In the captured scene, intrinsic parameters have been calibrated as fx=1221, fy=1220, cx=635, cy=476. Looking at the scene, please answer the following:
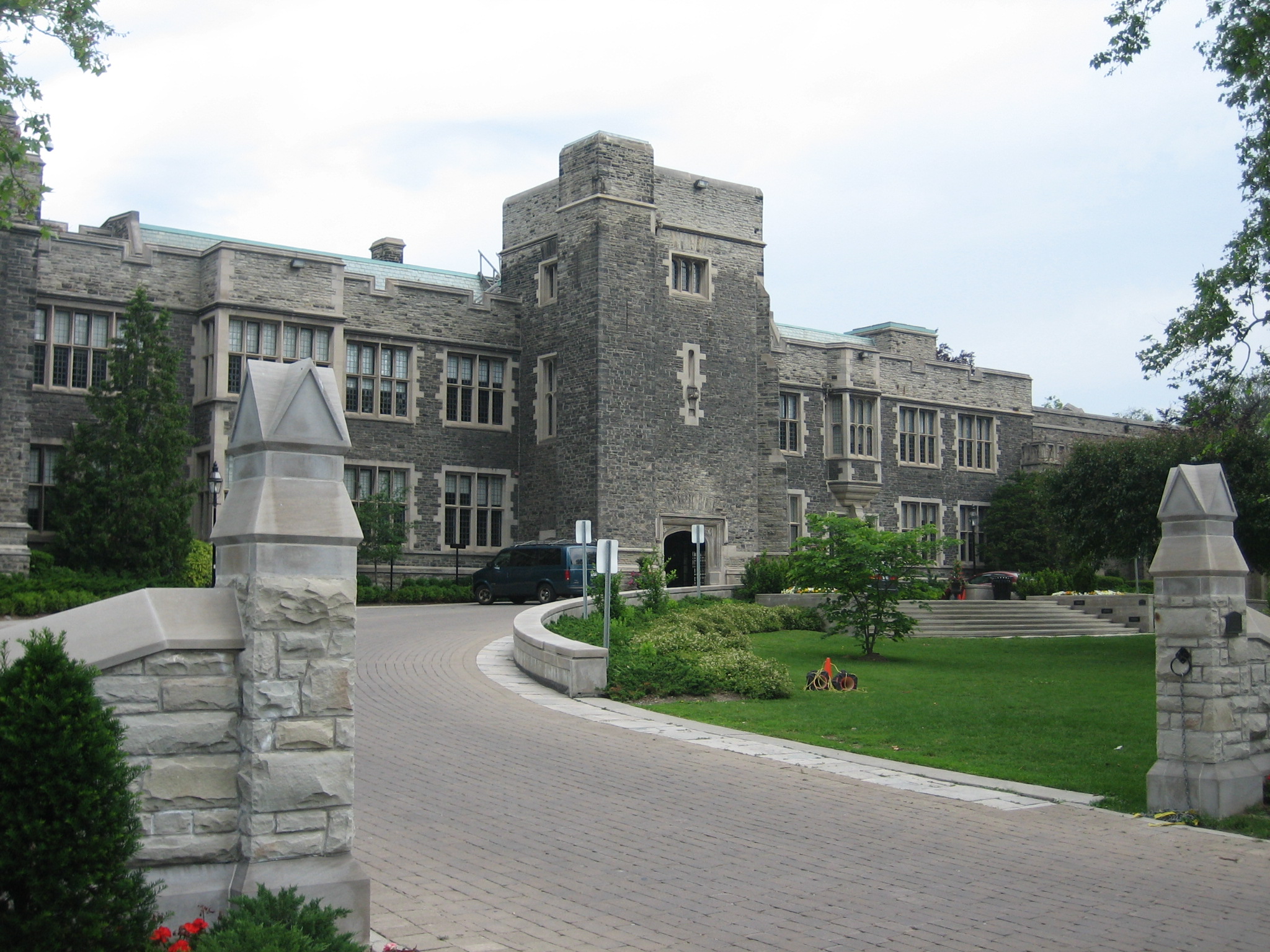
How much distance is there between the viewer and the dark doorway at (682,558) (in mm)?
35469

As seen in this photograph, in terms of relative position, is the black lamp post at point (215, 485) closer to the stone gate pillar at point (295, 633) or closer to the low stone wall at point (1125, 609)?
the stone gate pillar at point (295, 633)

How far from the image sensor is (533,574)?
A: 31547 mm

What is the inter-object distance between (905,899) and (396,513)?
2729 cm

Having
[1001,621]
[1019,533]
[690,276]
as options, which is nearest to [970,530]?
[1019,533]

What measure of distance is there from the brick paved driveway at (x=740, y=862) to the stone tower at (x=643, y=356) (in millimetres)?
22139

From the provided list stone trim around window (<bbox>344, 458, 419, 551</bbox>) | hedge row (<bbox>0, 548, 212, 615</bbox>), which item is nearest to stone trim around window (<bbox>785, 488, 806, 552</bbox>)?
stone trim around window (<bbox>344, 458, 419, 551</bbox>)

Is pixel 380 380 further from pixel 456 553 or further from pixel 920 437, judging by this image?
pixel 920 437

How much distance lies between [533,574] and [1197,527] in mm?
22818

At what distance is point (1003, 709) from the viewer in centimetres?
1555

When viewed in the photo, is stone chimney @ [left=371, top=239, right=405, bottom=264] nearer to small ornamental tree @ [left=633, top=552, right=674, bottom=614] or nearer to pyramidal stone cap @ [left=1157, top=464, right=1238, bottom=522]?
small ornamental tree @ [left=633, top=552, right=674, bottom=614]

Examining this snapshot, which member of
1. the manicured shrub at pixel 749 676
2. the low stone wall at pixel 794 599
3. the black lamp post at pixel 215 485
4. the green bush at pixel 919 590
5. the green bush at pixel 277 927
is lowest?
the manicured shrub at pixel 749 676

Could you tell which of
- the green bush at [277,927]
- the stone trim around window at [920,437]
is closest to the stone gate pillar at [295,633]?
the green bush at [277,927]

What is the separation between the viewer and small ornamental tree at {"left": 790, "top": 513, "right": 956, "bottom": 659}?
22.2 m

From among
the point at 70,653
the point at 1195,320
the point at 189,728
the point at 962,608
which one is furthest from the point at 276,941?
the point at 962,608
